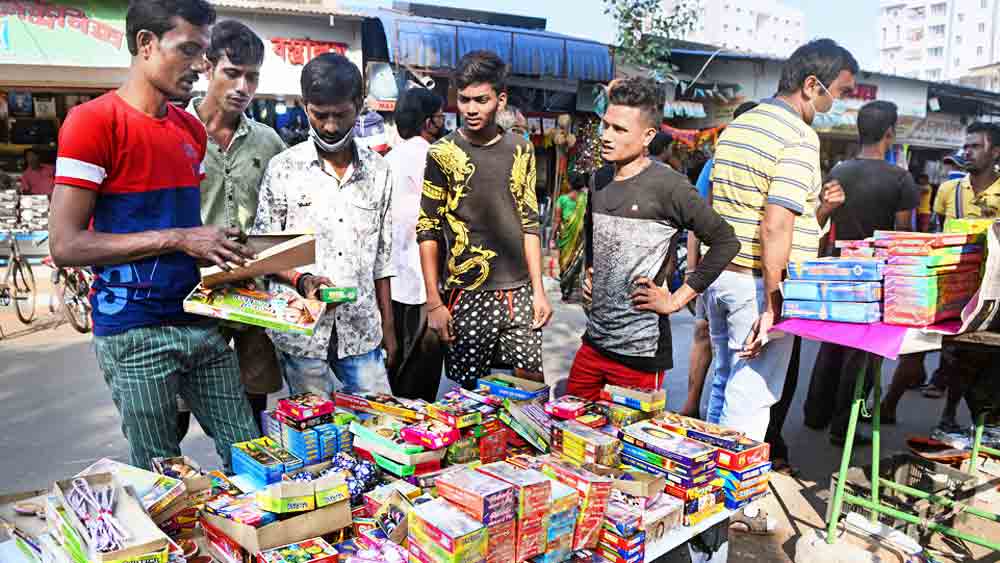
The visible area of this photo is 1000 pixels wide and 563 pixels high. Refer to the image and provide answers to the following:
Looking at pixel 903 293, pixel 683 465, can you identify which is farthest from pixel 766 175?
pixel 683 465

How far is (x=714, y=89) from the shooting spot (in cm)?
1248

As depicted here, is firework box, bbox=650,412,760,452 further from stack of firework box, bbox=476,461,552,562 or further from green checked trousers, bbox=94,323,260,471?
green checked trousers, bbox=94,323,260,471

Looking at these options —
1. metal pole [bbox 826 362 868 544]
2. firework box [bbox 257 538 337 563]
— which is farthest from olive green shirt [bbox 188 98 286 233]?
metal pole [bbox 826 362 868 544]

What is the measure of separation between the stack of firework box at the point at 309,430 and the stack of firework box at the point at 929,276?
2.08m

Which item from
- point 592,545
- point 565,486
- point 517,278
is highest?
point 517,278

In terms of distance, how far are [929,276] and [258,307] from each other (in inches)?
92.3

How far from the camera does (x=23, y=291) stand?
738 centimetres

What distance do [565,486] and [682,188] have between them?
4.86 ft

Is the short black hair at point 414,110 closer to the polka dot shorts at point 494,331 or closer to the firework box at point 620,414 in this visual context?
the polka dot shorts at point 494,331

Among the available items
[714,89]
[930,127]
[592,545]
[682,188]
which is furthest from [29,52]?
[930,127]

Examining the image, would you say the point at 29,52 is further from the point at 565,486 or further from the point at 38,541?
the point at 565,486

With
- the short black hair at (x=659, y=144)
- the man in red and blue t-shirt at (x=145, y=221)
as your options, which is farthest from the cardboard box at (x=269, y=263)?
the short black hair at (x=659, y=144)

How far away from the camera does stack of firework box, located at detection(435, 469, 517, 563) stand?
5.41 feet

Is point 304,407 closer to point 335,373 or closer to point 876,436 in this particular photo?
point 335,373
